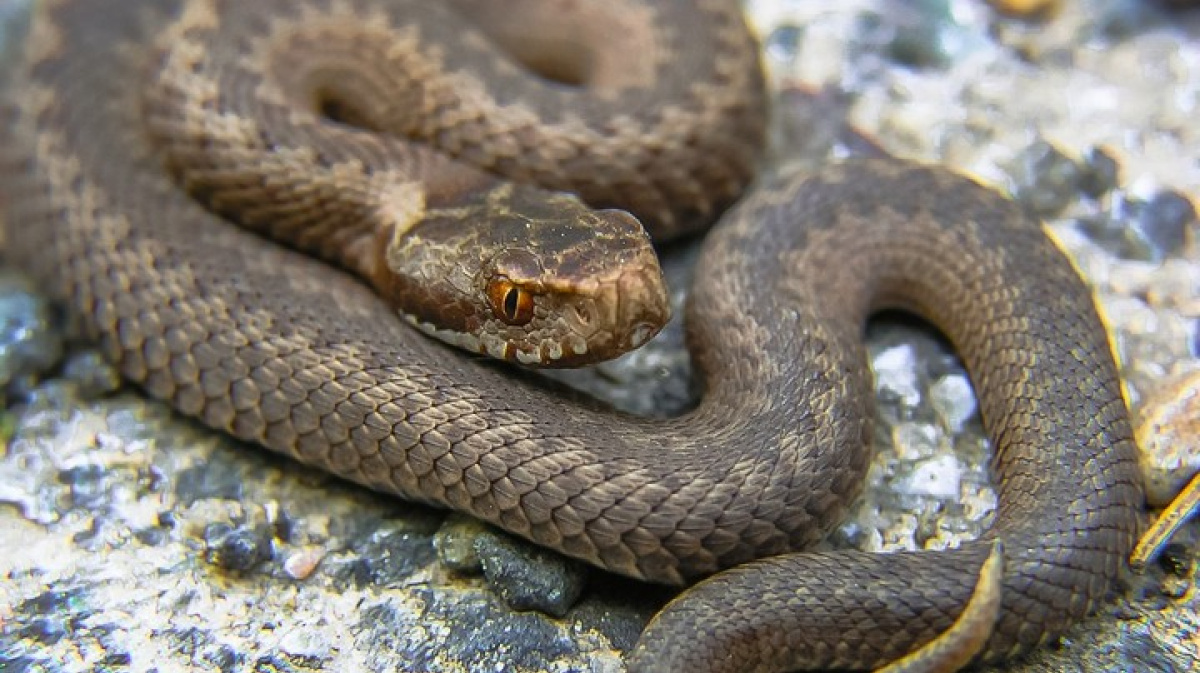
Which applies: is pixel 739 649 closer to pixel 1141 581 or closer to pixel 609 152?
pixel 1141 581

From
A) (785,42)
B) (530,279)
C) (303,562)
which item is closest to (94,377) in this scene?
(303,562)

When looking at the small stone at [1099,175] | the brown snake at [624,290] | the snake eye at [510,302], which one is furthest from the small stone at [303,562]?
the small stone at [1099,175]

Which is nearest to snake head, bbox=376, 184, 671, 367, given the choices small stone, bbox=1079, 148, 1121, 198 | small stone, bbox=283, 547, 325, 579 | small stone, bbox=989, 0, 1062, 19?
small stone, bbox=283, 547, 325, 579

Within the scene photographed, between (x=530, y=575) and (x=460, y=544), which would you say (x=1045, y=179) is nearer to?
(x=530, y=575)

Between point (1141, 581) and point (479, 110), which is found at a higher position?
point (479, 110)

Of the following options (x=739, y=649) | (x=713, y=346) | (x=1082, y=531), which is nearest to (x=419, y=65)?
(x=713, y=346)

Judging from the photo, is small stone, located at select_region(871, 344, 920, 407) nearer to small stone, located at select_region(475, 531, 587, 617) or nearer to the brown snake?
the brown snake
